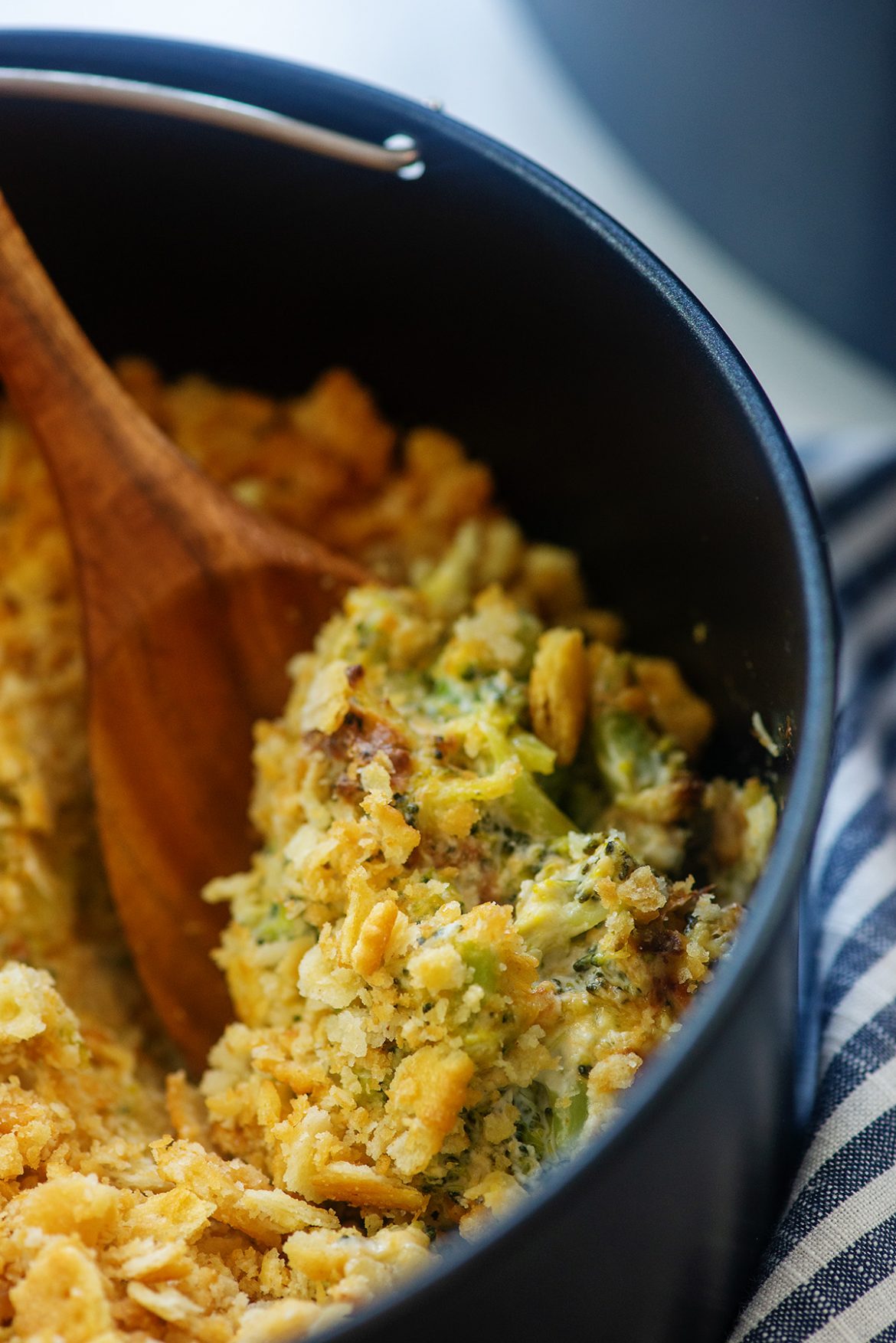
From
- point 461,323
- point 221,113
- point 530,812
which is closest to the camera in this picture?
point 530,812

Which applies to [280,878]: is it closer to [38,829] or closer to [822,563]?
[38,829]

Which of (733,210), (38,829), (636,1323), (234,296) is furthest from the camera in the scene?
(733,210)

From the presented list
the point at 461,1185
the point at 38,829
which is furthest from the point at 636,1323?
the point at 38,829

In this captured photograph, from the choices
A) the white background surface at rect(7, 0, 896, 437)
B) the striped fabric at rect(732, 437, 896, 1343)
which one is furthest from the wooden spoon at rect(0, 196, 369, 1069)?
the white background surface at rect(7, 0, 896, 437)

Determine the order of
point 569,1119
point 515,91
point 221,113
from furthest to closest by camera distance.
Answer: point 515,91
point 221,113
point 569,1119

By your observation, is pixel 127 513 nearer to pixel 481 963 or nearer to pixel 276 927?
pixel 276 927

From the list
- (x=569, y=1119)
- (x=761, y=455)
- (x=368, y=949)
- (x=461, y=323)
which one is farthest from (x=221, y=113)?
(x=569, y=1119)

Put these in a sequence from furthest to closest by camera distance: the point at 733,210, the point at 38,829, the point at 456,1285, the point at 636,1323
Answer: the point at 733,210, the point at 38,829, the point at 636,1323, the point at 456,1285

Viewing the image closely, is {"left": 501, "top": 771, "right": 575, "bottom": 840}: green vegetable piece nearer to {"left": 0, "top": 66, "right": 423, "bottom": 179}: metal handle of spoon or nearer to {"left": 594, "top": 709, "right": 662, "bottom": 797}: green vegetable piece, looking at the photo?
{"left": 594, "top": 709, "right": 662, "bottom": 797}: green vegetable piece
